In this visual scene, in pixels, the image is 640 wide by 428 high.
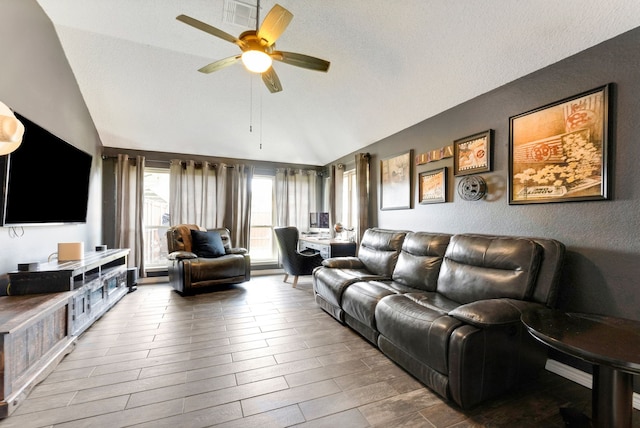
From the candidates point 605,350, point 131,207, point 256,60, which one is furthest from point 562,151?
point 131,207

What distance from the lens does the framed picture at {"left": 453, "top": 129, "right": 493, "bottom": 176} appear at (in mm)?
2570

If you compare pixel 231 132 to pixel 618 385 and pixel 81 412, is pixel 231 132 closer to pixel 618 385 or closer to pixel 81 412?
pixel 81 412

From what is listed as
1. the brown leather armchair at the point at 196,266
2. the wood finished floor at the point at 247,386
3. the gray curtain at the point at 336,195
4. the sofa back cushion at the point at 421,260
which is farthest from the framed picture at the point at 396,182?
the brown leather armchair at the point at 196,266

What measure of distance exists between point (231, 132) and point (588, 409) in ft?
16.4

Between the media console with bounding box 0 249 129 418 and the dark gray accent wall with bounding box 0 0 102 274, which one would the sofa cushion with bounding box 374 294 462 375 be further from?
the dark gray accent wall with bounding box 0 0 102 274

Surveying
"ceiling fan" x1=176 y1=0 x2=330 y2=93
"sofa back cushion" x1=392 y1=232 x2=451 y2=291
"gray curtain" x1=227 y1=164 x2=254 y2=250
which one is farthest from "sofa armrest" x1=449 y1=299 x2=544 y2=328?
"gray curtain" x1=227 y1=164 x2=254 y2=250

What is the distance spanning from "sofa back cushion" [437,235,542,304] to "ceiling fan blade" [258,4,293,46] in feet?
7.24

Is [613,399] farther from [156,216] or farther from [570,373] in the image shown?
[156,216]

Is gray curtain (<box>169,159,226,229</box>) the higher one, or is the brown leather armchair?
gray curtain (<box>169,159,226,229</box>)

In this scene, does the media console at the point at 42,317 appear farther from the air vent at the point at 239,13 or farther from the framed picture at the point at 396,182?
the framed picture at the point at 396,182

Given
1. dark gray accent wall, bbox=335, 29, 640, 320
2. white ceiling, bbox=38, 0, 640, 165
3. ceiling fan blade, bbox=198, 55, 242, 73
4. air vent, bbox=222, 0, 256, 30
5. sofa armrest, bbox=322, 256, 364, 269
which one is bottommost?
sofa armrest, bbox=322, 256, 364, 269

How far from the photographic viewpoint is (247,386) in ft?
5.94

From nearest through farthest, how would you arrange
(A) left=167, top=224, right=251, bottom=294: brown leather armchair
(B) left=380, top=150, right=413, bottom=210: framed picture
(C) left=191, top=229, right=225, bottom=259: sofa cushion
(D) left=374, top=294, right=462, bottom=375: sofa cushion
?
(D) left=374, top=294, right=462, bottom=375: sofa cushion, (B) left=380, top=150, right=413, bottom=210: framed picture, (A) left=167, top=224, right=251, bottom=294: brown leather armchair, (C) left=191, top=229, right=225, bottom=259: sofa cushion

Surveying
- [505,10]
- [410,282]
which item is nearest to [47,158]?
[410,282]
